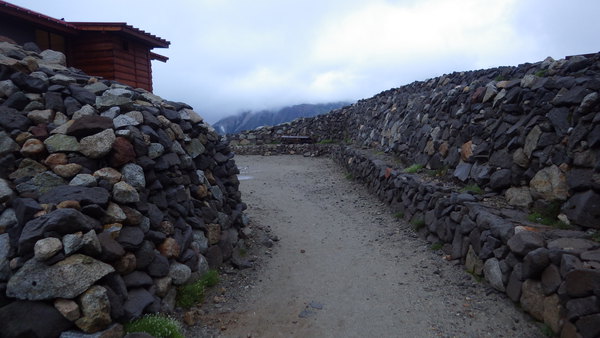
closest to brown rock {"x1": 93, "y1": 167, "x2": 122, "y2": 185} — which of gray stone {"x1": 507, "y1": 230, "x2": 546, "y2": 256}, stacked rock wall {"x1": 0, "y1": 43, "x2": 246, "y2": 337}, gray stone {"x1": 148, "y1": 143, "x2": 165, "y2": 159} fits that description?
stacked rock wall {"x1": 0, "y1": 43, "x2": 246, "y2": 337}

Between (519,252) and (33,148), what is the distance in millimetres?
7106

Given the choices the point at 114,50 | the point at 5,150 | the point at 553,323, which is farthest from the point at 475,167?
the point at 114,50

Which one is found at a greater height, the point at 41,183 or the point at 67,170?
the point at 67,170

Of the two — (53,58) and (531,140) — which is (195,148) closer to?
(53,58)

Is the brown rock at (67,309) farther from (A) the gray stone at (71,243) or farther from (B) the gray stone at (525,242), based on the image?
(B) the gray stone at (525,242)

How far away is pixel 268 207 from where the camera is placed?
12.1m

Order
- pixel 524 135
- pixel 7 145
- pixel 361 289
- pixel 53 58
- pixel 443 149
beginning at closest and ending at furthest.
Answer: pixel 7 145
pixel 361 289
pixel 524 135
pixel 53 58
pixel 443 149

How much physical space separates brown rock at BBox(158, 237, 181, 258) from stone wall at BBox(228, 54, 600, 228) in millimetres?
6143

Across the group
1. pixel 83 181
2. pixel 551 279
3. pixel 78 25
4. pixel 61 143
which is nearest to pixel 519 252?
pixel 551 279

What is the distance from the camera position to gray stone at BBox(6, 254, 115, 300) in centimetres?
376

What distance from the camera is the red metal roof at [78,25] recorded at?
34.9 feet

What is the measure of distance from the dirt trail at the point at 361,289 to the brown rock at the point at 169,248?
1293mm

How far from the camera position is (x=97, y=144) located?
5.38 metres

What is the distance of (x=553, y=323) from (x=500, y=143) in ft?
13.6
